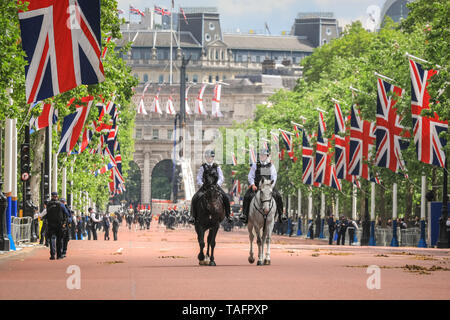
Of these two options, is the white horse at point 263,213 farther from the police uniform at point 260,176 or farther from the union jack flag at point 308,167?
the union jack flag at point 308,167

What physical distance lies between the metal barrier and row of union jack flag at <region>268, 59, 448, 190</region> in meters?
15.2

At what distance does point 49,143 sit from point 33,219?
3.52 meters

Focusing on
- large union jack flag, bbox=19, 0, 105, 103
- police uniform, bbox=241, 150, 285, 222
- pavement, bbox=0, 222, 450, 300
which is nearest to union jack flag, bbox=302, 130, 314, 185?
pavement, bbox=0, 222, 450, 300

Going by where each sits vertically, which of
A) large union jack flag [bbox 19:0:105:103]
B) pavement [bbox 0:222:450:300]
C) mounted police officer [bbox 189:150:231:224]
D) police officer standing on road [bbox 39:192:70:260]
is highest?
large union jack flag [bbox 19:0:105:103]

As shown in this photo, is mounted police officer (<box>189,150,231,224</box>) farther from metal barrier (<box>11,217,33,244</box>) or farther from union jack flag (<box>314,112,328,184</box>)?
union jack flag (<box>314,112,328,184</box>)

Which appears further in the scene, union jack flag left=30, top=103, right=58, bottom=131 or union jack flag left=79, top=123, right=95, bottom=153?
union jack flag left=79, top=123, right=95, bottom=153

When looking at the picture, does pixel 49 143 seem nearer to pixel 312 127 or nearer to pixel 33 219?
pixel 33 219

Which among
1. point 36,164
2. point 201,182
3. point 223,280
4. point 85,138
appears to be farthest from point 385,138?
point 223,280

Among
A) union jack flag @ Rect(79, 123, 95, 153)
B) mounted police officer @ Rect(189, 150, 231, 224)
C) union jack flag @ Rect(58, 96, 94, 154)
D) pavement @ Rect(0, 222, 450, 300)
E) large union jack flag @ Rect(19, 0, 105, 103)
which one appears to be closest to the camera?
pavement @ Rect(0, 222, 450, 300)

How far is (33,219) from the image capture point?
51.0m

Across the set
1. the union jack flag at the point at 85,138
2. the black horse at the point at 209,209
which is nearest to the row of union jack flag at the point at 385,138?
the union jack flag at the point at 85,138

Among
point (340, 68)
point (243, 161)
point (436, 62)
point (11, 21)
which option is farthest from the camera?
point (243, 161)

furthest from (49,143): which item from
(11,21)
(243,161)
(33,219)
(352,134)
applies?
(243,161)

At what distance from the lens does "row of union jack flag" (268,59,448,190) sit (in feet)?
148
